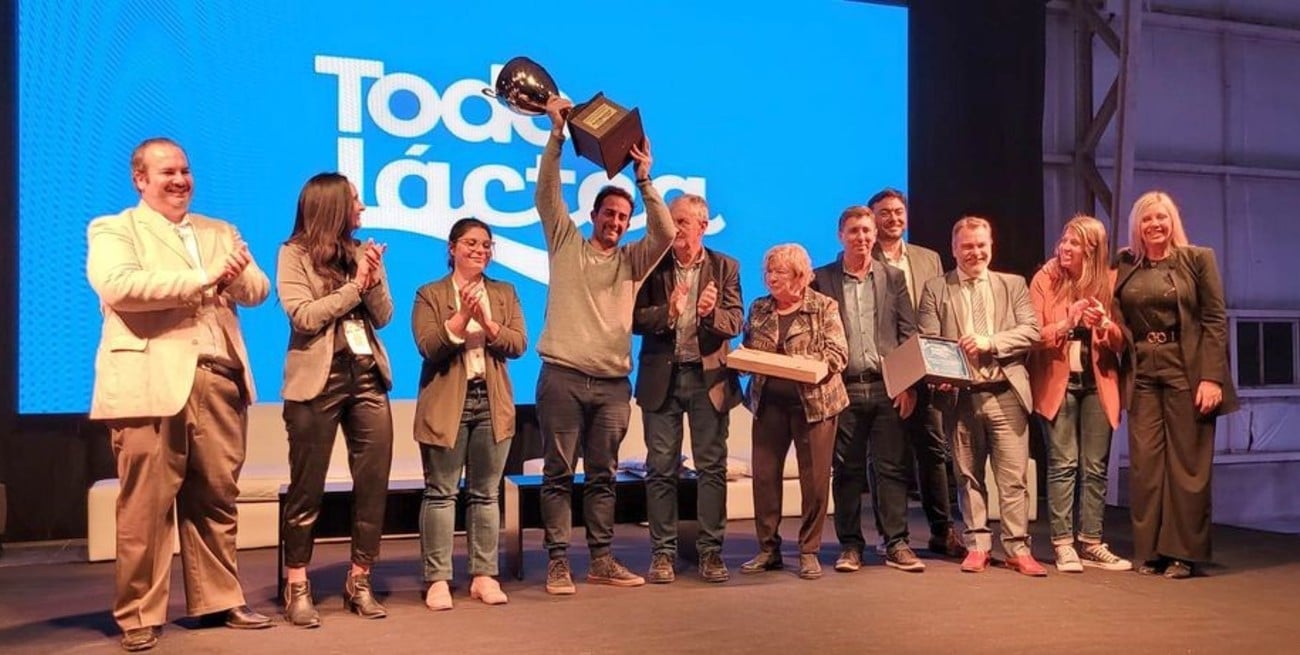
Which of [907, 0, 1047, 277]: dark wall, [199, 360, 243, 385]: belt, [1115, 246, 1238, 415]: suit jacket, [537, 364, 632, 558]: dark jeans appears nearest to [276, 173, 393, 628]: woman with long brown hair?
[199, 360, 243, 385]: belt

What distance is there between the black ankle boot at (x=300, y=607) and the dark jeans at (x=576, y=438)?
851 mm

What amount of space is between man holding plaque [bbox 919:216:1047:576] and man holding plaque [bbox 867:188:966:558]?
23 cm

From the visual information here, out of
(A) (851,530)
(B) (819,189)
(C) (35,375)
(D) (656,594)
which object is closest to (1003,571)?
(A) (851,530)

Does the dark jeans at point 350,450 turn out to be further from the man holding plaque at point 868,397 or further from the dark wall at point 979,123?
the dark wall at point 979,123

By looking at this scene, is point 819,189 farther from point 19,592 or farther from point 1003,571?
point 19,592

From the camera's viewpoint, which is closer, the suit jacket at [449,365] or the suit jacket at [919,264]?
the suit jacket at [449,365]

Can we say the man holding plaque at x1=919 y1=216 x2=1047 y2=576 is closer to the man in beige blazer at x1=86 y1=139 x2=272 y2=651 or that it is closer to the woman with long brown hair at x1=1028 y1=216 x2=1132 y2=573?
the woman with long brown hair at x1=1028 y1=216 x2=1132 y2=573

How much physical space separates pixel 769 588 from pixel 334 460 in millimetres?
2464

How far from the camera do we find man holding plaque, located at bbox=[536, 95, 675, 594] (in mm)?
3805

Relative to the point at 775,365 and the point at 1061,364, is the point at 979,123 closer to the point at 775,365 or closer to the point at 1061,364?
the point at 1061,364

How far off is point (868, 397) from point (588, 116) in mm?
1555

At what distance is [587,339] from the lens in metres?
3.81

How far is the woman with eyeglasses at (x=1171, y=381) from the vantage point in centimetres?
419

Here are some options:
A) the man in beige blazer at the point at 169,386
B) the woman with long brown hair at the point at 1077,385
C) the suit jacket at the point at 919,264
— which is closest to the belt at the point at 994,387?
the woman with long brown hair at the point at 1077,385
